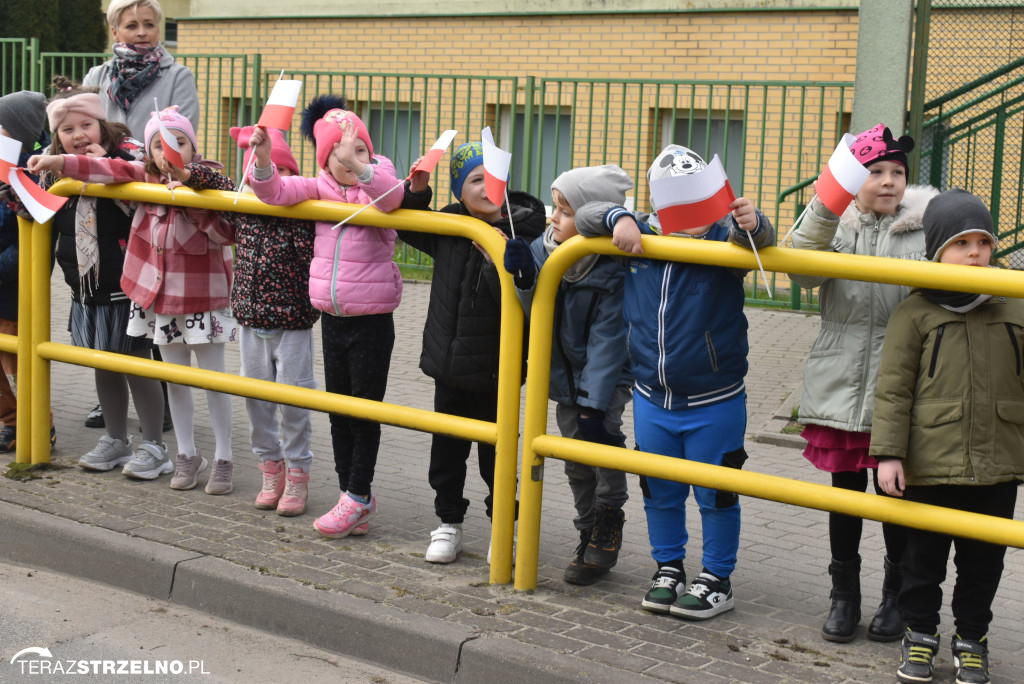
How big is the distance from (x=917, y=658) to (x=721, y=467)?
74 centimetres

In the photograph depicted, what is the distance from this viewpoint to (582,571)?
4051mm

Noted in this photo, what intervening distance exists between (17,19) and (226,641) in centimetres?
1995

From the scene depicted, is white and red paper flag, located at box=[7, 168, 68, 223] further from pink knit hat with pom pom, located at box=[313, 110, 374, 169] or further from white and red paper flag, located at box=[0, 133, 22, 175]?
pink knit hat with pom pom, located at box=[313, 110, 374, 169]

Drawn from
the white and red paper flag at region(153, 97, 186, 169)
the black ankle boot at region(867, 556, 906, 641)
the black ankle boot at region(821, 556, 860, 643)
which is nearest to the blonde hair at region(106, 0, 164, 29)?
the white and red paper flag at region(153, 97, 186, 169)

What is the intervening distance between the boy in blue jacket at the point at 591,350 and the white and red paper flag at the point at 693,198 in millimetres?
438

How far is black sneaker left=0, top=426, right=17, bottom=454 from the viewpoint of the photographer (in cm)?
551

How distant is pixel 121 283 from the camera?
16.1 feet

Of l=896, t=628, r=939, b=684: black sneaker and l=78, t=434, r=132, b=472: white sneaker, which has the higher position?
l=78, t=434, r=132, b=472: white sneaker

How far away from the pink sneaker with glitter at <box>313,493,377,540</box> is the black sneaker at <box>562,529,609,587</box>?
0.82 m

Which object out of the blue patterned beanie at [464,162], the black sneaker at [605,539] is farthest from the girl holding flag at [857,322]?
the blue patterned beanie at [464,162]

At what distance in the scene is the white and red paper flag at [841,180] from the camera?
127 inches

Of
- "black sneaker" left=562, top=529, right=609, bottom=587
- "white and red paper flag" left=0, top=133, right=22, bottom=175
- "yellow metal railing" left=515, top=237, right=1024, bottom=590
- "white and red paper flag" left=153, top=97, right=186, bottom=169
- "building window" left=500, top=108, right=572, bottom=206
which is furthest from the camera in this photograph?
"building window" left=500, top=108, right=572, bottom=206

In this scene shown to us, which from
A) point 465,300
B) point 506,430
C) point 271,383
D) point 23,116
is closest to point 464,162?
point 465,300

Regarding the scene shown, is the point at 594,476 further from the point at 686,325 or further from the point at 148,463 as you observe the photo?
the point at 148,463
